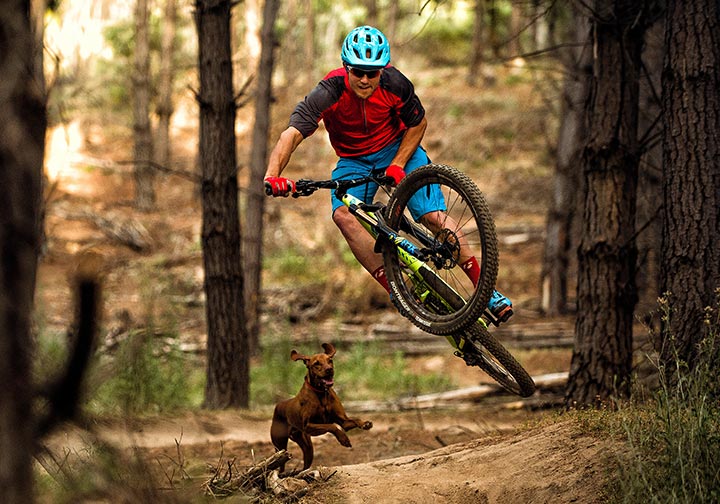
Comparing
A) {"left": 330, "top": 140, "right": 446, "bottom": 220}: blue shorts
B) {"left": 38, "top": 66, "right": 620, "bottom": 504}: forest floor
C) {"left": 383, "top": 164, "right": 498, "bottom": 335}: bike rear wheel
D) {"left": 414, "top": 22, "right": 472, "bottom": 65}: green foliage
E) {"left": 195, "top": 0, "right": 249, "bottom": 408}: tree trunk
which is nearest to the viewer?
{"left": 38, "top": 66, "right": 620, "bottom": 504}: forest floor

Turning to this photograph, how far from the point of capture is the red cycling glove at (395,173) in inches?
262

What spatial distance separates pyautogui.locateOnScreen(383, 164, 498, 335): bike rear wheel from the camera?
5.77 m

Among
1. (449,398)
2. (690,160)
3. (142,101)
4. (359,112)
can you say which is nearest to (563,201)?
(449,398)

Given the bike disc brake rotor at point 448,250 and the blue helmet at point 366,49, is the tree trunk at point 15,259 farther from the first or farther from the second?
the bike disc brake rotor at point 448,250

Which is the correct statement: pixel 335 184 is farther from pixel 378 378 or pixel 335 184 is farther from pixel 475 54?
pixel 475 54

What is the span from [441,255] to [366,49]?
1.58 metres

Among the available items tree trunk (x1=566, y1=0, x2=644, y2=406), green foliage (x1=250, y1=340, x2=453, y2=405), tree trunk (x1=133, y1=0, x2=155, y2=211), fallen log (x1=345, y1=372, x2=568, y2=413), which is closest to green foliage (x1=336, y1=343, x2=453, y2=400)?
green foliage (x1=250, y1=340, x2=453, y2=405)

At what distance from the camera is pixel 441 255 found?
20.8 ft

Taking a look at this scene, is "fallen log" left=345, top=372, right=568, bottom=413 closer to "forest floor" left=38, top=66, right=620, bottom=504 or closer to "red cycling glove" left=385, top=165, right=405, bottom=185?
"forest floor" left=38, top=66, right=620, bottom=504

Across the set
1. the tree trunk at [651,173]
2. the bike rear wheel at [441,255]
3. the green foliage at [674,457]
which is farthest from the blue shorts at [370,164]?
the tree trunk at [651,173]

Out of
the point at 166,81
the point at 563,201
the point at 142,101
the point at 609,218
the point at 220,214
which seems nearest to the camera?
the point at 609,218

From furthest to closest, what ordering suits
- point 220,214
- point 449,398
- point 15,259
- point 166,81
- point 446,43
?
point 446,43 → point 166,81 → point 449,398 → point 220,214 → point 15,259

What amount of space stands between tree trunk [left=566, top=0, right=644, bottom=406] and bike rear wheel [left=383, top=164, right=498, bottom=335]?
6.66ft

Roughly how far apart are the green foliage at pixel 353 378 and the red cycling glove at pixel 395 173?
6.58m
